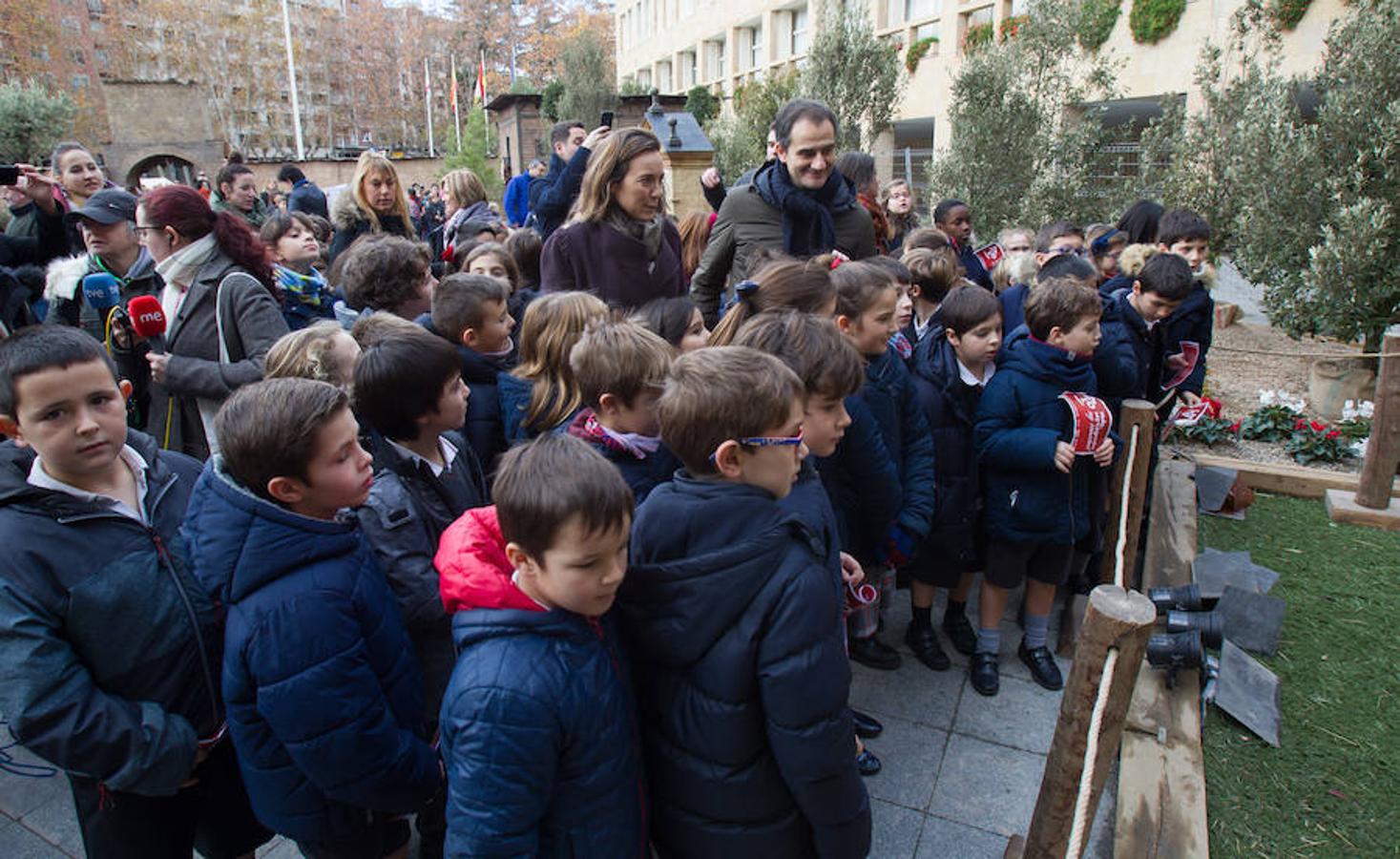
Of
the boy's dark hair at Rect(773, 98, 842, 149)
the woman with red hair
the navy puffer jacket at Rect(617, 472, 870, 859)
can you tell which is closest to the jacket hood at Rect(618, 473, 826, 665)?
the navy puffer jacket at Rect(617, 472, 870, 859)

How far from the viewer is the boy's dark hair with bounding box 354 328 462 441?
2170 mm

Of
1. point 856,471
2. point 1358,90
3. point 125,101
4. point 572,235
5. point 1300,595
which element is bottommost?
point 1300,595

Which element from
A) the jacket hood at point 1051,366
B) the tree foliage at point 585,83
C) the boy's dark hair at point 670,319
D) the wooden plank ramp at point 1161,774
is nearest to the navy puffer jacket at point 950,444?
the jacket hood at point 1051,366

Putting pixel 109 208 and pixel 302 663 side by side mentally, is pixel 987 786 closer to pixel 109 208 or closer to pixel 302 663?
pixel 302 663

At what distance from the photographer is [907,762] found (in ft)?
10.0

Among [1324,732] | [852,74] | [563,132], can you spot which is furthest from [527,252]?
[852,74]

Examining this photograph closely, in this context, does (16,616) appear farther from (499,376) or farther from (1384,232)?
(1384,232)

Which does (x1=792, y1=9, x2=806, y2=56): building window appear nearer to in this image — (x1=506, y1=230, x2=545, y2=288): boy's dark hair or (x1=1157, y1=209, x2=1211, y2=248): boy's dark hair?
(x1=1157, y1=209, x2=1211, y2=248): boy's dark hair

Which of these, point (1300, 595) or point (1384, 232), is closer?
point (1300, 595)

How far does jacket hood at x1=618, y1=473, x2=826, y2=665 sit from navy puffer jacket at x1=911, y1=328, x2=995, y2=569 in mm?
1893

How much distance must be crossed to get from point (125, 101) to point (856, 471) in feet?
110

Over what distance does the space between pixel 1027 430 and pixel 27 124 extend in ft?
99.2

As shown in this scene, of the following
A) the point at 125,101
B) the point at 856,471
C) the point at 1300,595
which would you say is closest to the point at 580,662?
the point at 856,471

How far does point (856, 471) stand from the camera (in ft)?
9.16
